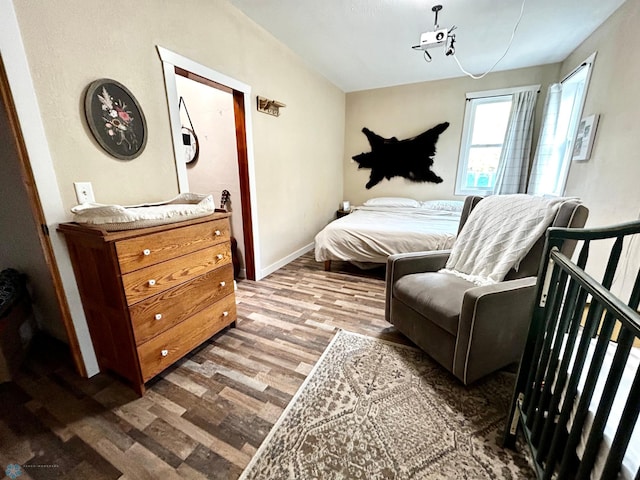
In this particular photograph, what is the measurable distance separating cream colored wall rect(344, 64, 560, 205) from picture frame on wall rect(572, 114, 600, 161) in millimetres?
1058

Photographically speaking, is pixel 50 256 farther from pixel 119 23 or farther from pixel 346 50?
pixel 346 50

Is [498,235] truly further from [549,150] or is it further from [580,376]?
[549,150]

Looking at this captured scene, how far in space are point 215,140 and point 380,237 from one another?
6.64 ft

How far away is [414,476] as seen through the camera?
1008 millimetres

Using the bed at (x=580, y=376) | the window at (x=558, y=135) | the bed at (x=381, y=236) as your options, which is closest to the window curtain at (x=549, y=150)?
the window at (x=558, y=135)

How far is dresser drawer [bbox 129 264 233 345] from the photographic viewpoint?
1302 mm

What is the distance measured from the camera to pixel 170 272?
1.42 m

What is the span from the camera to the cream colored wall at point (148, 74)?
1.22m

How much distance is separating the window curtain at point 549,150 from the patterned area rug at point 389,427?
2814mm

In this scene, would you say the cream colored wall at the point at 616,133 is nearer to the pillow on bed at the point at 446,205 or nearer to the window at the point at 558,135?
the window at the point at 558,135

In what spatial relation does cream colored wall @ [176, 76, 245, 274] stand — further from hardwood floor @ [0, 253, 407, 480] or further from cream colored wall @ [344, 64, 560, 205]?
cream colored wall @ [344, 64, 560, 205]

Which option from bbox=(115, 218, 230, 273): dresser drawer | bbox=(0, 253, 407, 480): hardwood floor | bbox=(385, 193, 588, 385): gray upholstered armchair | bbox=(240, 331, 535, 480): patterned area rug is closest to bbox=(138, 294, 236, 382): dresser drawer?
bbox=(0, 253, 407, 480): hardwood floor

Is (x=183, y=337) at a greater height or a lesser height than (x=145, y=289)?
lesser

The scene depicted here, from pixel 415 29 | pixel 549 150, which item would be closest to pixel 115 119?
pixel 415 29
